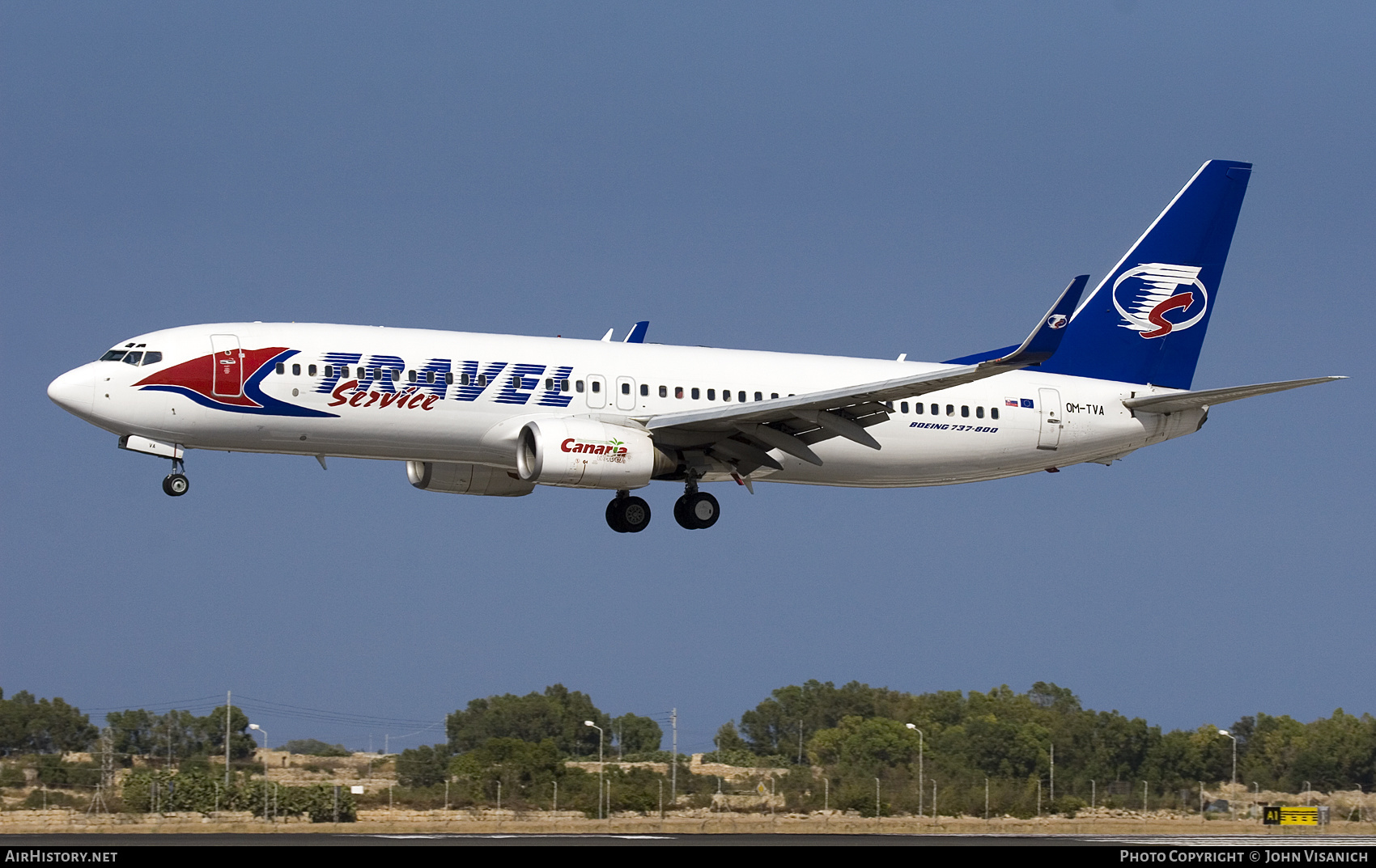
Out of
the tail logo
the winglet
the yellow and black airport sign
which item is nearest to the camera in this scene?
the winglet

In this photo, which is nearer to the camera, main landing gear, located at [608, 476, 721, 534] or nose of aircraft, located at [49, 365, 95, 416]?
nose of aircraft, located at [49, 365, 95, 416]

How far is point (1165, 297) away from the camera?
2168 inches

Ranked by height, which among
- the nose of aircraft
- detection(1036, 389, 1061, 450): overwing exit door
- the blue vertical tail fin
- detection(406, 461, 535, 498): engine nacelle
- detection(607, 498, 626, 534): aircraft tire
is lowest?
detection(607, 498, 626, 534): aircraft tire

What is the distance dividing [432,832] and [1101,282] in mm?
24821

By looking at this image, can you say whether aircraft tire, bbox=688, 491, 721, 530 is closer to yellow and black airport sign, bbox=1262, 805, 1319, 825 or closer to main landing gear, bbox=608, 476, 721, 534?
main landing gear, bbox=608, 476, 721, 534

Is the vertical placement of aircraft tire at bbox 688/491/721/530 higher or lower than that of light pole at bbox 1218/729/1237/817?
higher

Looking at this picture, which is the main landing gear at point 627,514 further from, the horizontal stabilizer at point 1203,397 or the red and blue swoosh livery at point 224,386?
the horizontal stabilizer at point 1203,397

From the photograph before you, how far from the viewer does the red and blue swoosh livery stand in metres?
43.1

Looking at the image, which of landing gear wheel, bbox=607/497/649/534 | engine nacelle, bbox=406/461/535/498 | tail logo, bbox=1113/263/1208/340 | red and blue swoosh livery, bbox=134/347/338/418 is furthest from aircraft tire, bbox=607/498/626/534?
tail logo, bbox=1113/263/1208/340

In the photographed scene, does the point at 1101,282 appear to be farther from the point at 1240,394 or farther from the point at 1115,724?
the point at 1115,724

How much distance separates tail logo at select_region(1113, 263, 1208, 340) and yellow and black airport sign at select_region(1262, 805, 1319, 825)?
1496 centimetres

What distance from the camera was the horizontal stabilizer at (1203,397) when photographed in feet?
149

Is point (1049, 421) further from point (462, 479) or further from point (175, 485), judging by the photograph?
point (175, 485)

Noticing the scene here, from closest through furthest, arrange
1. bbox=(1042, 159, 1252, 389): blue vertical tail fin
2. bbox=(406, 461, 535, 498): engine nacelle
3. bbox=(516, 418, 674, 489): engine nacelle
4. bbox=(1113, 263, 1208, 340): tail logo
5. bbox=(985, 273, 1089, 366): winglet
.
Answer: bbox=(985, 273, 1089, 366): winglet < bbox=(516, 418, 674, 489): engine nacelle < bbox=(406, 461, 535, 498): engine nacelle < bbox=(1042, 159, 1252, 389): blue vertical tail fin < bbox=(1113, 263, 1208, 340): tail logo
